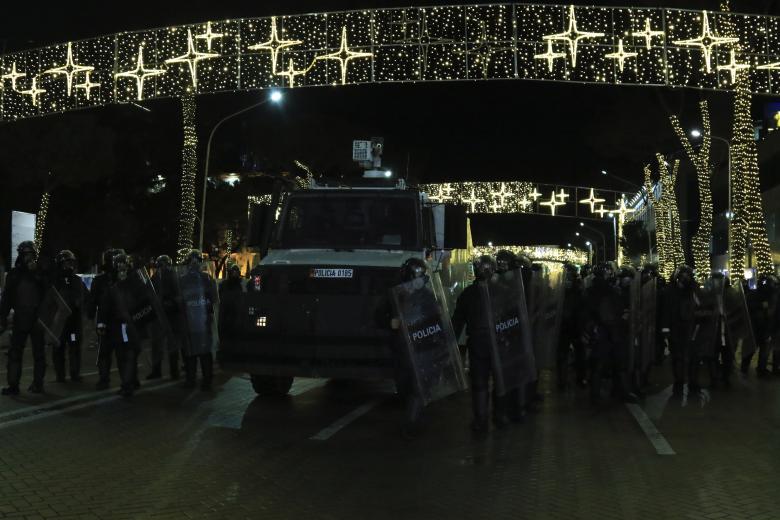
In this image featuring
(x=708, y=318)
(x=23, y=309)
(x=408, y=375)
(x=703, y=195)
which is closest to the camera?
(x=408, y=375)

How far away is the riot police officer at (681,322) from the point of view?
1431 centimetres

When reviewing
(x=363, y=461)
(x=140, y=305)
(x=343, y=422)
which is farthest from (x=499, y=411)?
(x=140, y=305)

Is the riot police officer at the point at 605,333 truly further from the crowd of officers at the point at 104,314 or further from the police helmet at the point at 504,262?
the crowd of officers at the point at 104,314

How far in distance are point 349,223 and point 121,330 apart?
10.4 feet

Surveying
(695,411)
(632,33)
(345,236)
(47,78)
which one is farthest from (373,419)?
(47,78)

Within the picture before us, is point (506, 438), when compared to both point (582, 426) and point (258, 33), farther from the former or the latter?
point (258, 33)

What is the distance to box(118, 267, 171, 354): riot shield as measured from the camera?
1270 centimetres

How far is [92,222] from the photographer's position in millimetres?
48844

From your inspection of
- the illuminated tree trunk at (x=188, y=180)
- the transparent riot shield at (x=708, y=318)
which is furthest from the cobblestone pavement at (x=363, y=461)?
the illuminated tree trunk at (x=188, y=180)

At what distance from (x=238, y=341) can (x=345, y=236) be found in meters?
2.20

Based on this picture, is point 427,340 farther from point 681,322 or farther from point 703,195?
point 703,195

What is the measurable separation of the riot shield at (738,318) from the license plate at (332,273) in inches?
291

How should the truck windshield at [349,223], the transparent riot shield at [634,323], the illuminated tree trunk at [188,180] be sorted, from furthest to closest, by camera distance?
the illuminated tree trunk at [188,180], the transparent riot shield at [634,323], the truck windshield at [349,223]

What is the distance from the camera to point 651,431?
34.4ft
